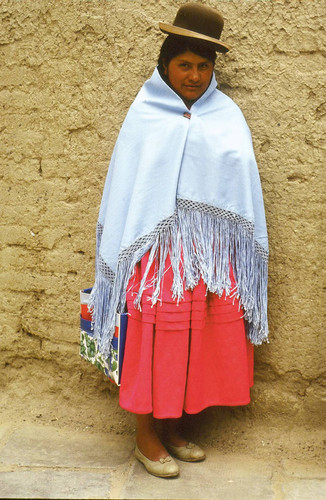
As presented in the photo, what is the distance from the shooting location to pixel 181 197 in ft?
8.14

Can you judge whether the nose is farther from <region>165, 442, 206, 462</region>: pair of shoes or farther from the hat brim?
<region>165, 442, 206, 462</region>: pair of shoes

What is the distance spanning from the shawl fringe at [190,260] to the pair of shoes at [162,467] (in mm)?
505

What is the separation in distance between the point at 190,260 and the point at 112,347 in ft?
1.64

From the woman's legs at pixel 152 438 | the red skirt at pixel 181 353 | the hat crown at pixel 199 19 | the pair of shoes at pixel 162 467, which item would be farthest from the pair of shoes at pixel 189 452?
the hat crown at pixel 199 19

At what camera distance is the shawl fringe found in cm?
247

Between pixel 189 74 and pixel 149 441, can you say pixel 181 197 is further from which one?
pixel 149 441

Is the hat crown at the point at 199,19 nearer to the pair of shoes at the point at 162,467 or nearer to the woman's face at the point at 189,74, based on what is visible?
the woman's face at the point at 189,74

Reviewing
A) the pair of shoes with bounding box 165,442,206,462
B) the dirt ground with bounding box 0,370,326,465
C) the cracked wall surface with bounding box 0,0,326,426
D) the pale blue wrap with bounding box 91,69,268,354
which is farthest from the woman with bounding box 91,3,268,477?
the dirt ground with bounding box 0,370,326,465

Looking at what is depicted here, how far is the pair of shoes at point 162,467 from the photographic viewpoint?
2.59 m

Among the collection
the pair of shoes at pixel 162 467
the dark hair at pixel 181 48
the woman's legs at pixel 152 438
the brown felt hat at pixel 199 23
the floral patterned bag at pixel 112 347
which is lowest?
the pair of shoes at pixel 162 467

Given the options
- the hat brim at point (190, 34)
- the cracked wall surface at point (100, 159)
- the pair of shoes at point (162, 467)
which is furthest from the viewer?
the cracked wall surface at point (100, 159)

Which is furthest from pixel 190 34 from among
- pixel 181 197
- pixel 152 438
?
pixel 152 438

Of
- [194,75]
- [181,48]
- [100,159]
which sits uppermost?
[181,48]

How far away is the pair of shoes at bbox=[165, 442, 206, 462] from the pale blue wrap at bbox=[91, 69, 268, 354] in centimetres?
59
